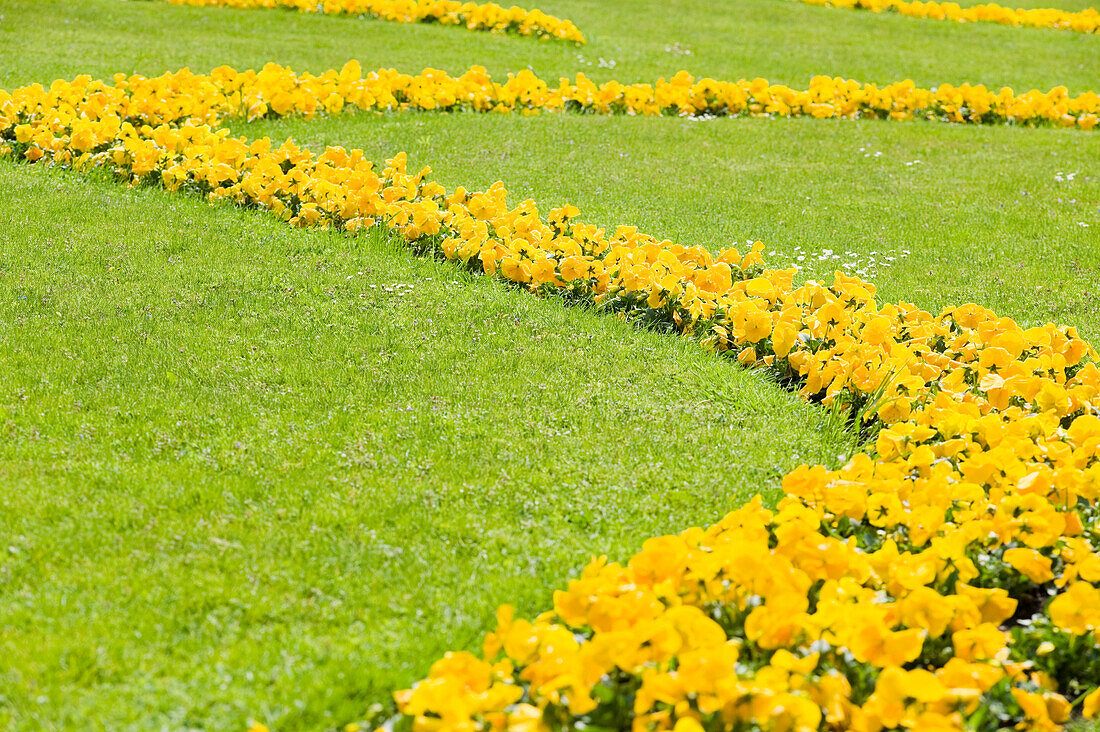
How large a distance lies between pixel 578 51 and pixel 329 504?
10.2 metres

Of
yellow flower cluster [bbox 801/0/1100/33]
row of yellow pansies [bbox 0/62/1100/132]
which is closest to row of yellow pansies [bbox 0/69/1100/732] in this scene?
row of yellow pansies [bbox 0/62/1100/132]


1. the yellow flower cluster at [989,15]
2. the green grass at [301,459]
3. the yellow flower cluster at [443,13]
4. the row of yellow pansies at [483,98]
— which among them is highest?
the yellow flower cluster at [989,15]

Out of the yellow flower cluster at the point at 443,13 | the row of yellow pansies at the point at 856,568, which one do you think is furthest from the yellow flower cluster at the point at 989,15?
the row of yellow pansies at the point at 856,568

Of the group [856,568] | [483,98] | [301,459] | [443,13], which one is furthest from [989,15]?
[856,568]

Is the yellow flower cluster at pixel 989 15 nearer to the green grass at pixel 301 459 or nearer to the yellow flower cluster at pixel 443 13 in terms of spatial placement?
the yellow flower cluster at pixel 443 13

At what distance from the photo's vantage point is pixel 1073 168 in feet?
28.7

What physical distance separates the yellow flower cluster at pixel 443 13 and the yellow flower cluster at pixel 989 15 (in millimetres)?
5987

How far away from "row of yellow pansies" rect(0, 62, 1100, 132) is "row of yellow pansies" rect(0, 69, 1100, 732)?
14.1 feet

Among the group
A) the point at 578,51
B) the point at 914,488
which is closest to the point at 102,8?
the point at 578,51

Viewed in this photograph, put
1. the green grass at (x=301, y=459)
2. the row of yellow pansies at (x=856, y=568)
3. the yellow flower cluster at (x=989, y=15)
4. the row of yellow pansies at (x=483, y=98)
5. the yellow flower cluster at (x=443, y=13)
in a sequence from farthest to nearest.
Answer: the yellow flower cluster at (x=989, y=15) < the yellow flower cluster at (x=443, y=13) < the row of yellow pansies at (x=483, y=98) < the green grass at (x=301, y=459) < the row of yellow pansies at (x=856, y=568)

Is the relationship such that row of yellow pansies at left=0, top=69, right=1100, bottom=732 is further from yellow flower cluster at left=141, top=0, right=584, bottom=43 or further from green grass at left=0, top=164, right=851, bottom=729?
yellow flower cluster at left=141, top=0, right=584, bottom=43

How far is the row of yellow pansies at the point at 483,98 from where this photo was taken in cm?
786

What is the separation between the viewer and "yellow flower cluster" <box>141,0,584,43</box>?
13203 millimetres

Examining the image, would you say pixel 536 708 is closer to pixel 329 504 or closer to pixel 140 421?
pixel 329 504
